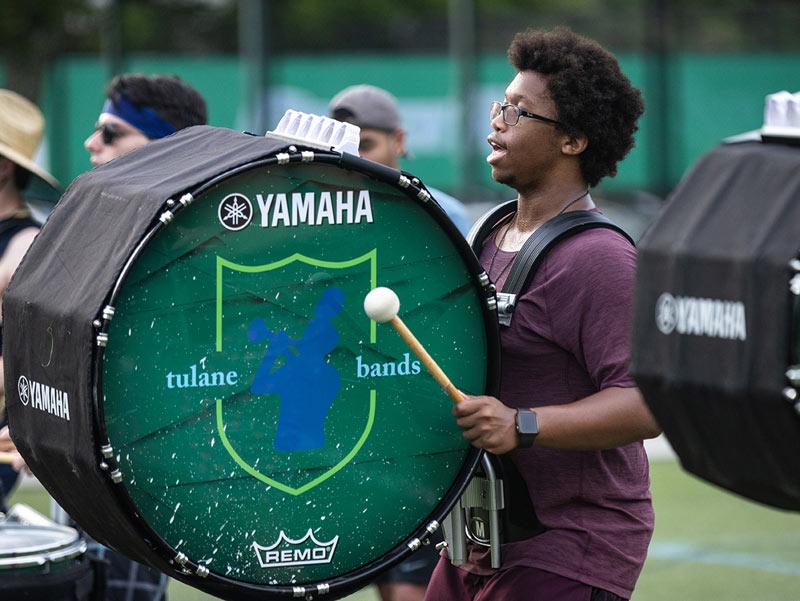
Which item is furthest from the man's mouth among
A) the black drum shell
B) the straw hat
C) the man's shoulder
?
the straw hat

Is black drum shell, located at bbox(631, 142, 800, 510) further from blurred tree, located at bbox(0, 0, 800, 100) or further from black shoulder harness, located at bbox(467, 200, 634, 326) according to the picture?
blurred tree, located at bbox(0, 0, 800, 100)

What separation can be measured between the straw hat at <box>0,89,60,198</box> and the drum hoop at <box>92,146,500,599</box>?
2133 millimetres

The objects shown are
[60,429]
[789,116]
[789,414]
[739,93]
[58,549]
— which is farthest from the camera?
[739,93]

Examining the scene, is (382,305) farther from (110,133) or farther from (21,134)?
(21,134)

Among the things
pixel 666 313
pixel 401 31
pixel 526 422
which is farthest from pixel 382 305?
pixel 401 31

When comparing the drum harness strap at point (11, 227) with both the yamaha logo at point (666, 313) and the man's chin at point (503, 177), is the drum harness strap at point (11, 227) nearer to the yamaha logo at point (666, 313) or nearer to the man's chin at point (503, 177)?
the man's chin at point (503, 177)

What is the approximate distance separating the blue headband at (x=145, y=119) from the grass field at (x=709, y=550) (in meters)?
2.51

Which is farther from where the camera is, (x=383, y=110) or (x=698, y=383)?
(x=383, y=110)

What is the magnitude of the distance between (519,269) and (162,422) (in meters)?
0.88

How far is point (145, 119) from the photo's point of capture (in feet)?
15.4

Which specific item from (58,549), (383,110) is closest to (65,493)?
(58,549)

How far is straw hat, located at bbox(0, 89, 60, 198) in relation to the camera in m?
4.91

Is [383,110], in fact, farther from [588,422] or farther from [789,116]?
[789,116]

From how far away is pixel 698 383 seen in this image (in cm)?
237
